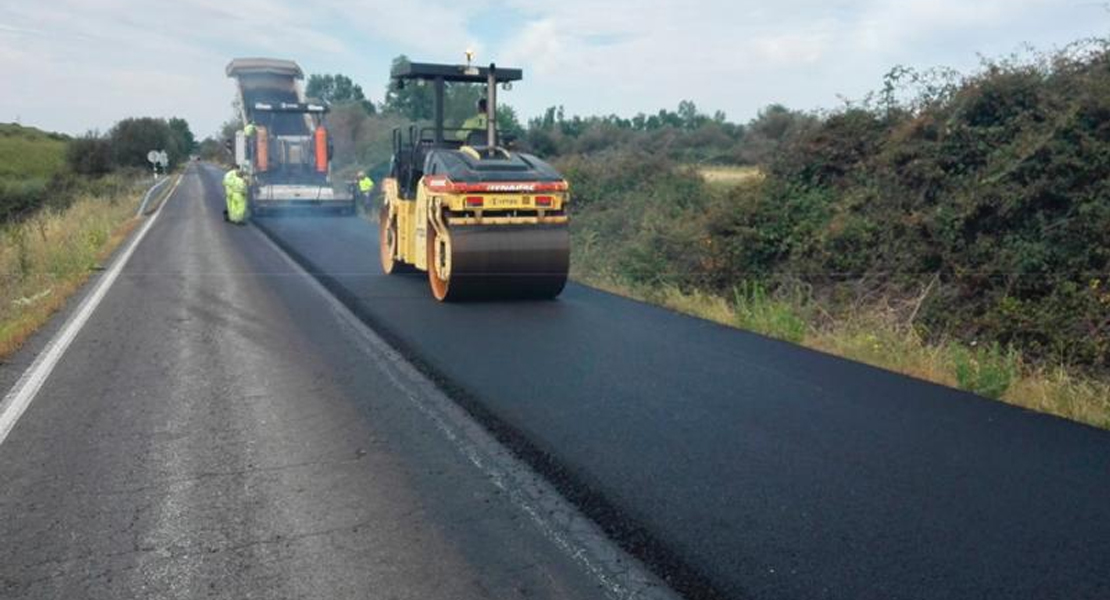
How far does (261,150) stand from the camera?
91.7ft

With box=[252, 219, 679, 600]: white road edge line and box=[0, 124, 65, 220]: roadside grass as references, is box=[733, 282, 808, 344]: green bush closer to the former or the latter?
box=[252, 219, 679, 600]: white road edge line

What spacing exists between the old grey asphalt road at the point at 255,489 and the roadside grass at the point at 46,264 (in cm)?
220

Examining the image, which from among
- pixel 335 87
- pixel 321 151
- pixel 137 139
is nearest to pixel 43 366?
pixel 321 151

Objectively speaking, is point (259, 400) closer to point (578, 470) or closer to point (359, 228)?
point (578, 470)

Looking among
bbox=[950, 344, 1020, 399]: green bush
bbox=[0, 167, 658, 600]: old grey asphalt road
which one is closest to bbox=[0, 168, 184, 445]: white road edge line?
bbox=[0, 167, 658, 600]: old grey asphalt road

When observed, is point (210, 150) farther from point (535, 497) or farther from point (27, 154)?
point (535, 497)

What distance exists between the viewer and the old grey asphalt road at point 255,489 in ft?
13.8

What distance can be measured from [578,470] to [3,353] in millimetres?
6078

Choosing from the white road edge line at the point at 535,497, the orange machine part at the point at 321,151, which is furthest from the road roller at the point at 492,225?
the orange machine part at the point at 321,151

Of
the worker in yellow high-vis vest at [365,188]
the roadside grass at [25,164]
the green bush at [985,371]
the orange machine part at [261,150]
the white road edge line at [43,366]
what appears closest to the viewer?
the white road edge line at [43,366]

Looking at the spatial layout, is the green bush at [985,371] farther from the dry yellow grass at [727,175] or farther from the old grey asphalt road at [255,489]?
the dry yellow grass at [727,175]

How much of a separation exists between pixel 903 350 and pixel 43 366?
7.44 metres

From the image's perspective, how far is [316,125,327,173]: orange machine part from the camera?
93.8 feet

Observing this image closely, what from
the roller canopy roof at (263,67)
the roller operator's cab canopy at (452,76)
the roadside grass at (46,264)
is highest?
the roller canopy roof at (263,67)
